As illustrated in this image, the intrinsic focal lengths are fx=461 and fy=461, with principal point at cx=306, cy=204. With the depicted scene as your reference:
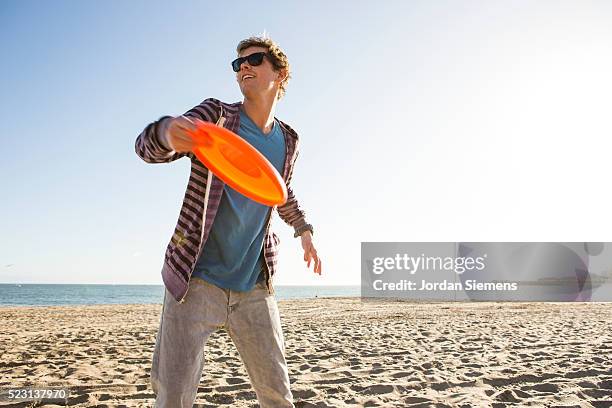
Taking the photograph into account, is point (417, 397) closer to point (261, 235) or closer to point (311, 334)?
point (261, 235)

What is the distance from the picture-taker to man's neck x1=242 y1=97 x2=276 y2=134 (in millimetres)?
2314

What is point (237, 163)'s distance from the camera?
6.06 feet

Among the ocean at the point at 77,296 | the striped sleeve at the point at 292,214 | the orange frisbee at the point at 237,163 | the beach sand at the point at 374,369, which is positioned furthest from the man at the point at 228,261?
the ocean at the point at 77,296

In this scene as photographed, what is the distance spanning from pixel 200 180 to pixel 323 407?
284cm

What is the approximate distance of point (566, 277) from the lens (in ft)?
136

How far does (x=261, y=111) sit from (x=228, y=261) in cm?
78

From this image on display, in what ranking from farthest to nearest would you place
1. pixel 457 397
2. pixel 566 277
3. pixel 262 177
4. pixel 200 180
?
pixel 566 277 < pixel 457 397 < pixel 200 180 < pixel 262 177

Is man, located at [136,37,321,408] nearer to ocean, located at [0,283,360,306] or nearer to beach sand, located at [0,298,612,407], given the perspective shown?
beach sand, located at [0,298,612,407]

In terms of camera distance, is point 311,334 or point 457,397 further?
point 311,334

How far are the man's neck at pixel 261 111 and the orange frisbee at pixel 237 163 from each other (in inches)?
20.8

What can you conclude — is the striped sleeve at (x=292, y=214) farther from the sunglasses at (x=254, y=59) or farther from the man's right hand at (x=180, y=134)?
the man's right hand at (x=180, y=134)

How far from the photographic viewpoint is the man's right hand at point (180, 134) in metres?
1.66

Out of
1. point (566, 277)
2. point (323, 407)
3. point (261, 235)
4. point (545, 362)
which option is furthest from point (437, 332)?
point (566, 277)

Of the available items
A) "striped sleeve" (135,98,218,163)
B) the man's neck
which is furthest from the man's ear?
"striped sleeve" (135,98,218,163)
